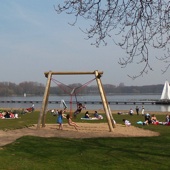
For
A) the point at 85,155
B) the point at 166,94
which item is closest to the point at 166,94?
the point at 166,94

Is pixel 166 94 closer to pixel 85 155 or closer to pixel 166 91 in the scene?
pixel 166 91

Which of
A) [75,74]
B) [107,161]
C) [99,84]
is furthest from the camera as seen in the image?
[75,74]

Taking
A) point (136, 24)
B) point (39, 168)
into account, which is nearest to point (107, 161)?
point (39, 168)

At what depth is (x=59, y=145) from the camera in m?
13.0

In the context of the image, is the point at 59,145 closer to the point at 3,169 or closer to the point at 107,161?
the point at 107,161

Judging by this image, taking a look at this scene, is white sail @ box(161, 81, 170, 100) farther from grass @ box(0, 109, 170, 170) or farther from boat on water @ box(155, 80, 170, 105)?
grass @ box(0, 109, 170, 170)

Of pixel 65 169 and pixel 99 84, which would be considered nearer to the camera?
pixel 65 169

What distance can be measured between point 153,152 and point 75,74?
35.5ft

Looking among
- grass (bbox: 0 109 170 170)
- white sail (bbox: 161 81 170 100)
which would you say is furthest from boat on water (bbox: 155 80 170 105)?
grass (bbox: 0 109 170 170)

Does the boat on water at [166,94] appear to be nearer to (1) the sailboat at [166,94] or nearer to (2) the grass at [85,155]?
A: (1) the sailboat at [166,94]

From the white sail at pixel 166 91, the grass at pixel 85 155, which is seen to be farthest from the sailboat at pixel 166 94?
the grass at pixel 85 155

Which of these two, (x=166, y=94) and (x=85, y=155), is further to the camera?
(x=166, y=94)

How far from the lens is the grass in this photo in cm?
952

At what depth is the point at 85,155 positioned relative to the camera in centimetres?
1095
